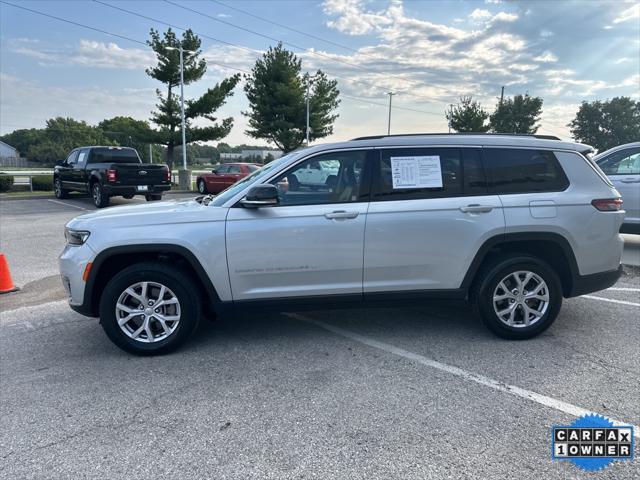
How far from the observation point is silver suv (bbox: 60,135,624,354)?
3.77 metres

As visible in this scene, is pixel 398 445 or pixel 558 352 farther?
pixel 558 352

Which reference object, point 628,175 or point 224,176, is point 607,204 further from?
point 224,176

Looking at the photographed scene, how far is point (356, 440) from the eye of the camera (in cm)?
268

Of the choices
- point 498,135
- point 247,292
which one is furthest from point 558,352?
point 247,292

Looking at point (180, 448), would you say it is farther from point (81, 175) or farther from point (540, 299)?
point (81, 175)

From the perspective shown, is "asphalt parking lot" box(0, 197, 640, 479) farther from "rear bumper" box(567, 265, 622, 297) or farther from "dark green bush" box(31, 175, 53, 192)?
"dark green bush" box(31, 175, 53, 192)

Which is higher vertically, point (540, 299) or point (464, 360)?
point (540, 299)


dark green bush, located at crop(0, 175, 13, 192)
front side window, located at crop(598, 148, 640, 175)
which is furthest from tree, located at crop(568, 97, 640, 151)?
→ dark green bush, located at crop(0, 175, 13, 192)

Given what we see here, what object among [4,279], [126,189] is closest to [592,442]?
[4,279]

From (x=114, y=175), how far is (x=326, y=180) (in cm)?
1235

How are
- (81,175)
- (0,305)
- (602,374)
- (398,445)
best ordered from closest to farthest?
(398,445)
(602,374)
(0,305)
(81,175)

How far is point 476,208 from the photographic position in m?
3.97

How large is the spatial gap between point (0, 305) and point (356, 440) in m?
4.82

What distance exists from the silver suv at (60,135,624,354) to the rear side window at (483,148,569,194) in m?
0.01
